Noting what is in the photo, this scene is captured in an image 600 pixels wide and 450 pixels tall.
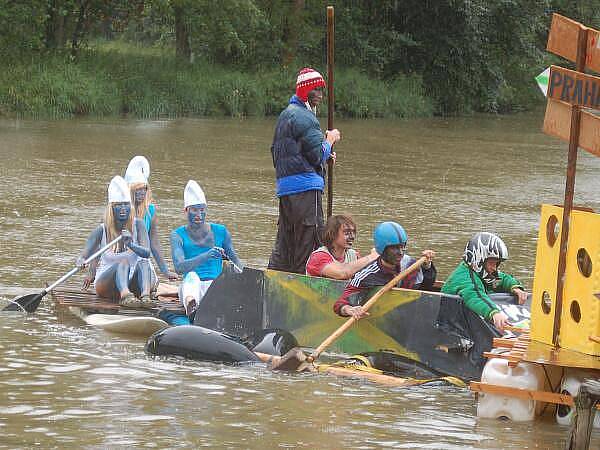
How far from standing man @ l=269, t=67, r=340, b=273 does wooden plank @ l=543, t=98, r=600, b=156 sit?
312 cm

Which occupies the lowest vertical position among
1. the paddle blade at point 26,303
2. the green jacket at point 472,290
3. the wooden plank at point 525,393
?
the paddle blade at point 26,303

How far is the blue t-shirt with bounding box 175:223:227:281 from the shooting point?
1085 cm

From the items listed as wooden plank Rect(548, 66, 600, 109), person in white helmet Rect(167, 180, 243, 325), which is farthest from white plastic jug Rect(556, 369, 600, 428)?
person in white helmet Rect(167, 180, 243, 325)

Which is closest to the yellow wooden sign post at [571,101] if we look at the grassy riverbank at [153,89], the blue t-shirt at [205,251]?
the blue t-shirt at [205,251]

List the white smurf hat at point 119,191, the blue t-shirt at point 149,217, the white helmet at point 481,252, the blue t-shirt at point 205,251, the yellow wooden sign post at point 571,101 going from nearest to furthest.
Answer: the yellow wooden sign post at point 571,101, the white helmet at point 481,252, the blue t-shirt at point 205,251, the white smurf hat at point 119,191, the blue t-shirt at point 149,217

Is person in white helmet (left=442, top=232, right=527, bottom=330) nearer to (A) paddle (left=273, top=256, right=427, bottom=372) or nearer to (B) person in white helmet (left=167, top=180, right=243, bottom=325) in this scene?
(A) paddle (left=273, top=256, right=427, bottom=372)

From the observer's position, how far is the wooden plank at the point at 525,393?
7.38 m

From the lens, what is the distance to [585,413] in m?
6.72

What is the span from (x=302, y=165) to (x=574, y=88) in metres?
3.66

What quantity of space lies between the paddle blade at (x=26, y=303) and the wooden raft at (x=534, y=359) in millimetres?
4404

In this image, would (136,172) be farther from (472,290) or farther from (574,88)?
(574,88)

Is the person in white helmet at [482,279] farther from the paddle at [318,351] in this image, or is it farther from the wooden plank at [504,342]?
the wooden plank at [504,342]

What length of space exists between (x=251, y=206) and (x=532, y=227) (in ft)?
12.8

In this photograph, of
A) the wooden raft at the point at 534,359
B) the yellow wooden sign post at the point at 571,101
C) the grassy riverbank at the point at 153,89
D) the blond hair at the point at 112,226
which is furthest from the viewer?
the grassy riverbank at the point at 153,89
